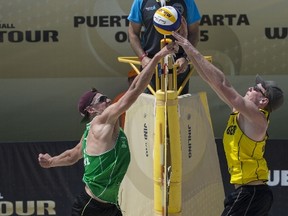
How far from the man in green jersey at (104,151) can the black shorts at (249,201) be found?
80 centimetres

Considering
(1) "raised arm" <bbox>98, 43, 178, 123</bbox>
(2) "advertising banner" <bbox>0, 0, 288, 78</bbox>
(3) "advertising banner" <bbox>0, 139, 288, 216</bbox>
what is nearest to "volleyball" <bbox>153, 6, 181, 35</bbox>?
(1) "raised arm" <bbox>98, 43, 178, 123</bbox>

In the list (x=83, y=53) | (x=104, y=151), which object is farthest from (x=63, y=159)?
(x=83, y=53)

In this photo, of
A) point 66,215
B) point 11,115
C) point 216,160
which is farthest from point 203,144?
point 11,115

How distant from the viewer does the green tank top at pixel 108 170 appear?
218 inches

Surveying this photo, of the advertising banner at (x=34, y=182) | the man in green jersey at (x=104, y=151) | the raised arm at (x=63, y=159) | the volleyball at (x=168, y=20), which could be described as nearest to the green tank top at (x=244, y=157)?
the man in green jersey at (x=104, y=151)

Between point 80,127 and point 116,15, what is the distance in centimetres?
127

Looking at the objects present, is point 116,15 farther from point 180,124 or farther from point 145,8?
point 180,124

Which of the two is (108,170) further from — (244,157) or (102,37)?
(102,37)

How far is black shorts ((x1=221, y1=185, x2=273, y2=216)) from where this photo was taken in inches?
219

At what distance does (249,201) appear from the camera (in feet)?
18.2

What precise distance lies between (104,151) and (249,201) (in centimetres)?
107

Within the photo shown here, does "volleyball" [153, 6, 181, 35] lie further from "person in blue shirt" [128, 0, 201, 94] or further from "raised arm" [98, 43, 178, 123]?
"person in blue shirt" [128, 0, 201, 94]

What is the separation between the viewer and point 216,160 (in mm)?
6914

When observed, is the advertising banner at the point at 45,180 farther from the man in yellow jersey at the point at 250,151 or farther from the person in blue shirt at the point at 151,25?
the man in yellow jersey at the point at 250,151
